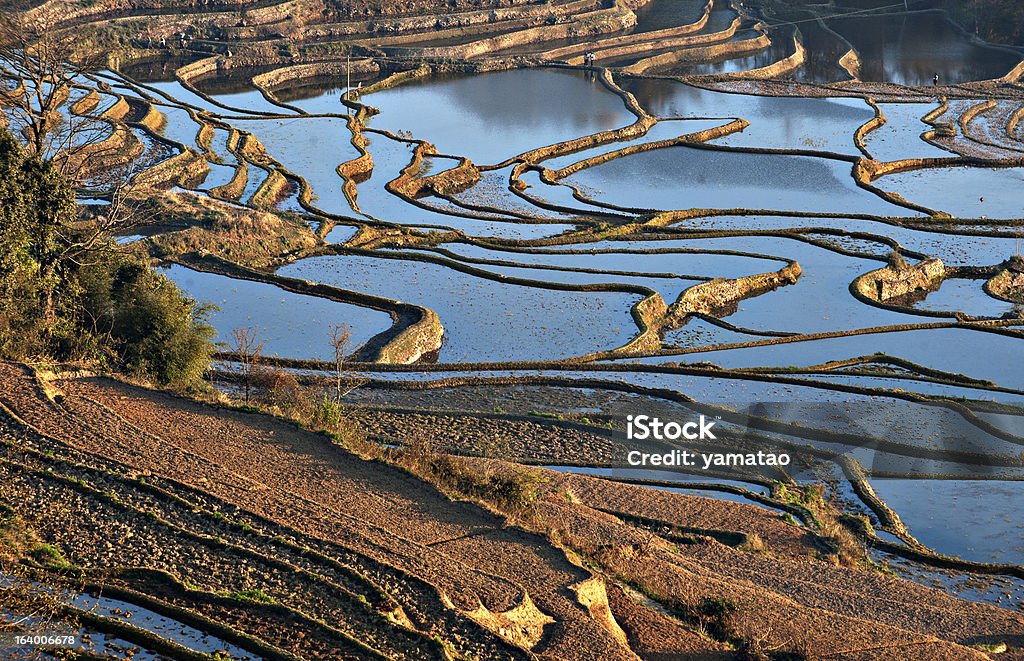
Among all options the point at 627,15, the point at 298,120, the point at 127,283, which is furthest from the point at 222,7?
the point at 127,283

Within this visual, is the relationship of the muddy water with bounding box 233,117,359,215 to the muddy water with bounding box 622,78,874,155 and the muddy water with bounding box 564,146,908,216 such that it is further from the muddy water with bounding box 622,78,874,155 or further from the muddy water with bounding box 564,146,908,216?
the muddy water with bounding box 622,78,874,155

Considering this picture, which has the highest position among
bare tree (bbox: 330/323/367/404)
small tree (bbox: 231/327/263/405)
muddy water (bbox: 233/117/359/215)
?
muddy water (bbox: 233/117/359/215)

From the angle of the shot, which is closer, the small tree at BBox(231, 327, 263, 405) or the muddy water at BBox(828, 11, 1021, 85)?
the small tree at BBox(231, 327, 263, 405)

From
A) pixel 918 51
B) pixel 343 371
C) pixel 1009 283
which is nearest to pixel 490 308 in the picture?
pixel 343 371

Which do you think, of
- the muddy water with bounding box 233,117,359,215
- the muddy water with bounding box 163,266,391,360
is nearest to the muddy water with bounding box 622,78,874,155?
the muddy water with bounding box 233,117,359,215

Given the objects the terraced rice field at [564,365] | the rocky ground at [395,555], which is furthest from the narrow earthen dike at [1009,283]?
the rocky ground at [395,555]

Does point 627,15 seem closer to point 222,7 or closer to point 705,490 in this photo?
point 222,7
